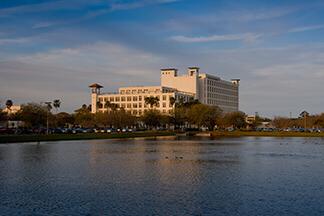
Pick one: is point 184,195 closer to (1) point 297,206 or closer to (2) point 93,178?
(1) point 297,206

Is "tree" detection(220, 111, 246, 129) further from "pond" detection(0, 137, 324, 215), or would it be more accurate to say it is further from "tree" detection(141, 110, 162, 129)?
"pond" detection(0, 137, 324, 215)

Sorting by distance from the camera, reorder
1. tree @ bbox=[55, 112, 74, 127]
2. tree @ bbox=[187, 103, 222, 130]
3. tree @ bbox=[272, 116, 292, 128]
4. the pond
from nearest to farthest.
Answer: the pond < tree @ bbox=[187, 103, 222, 130] < tree @ bbox=[55, 112, 74, 127] < tree @ bbox=[272, 116, 292, 128]

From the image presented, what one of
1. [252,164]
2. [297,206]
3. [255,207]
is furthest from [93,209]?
[252,164]

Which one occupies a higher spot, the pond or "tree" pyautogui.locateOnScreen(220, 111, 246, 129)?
"tree" pyautogui.locateOnScreen(220, 111, 246, 129)

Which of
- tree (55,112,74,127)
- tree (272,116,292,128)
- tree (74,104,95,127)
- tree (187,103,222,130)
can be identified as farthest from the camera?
tree (272,116,292,128)

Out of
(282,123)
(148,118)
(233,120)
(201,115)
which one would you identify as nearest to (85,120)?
(148,118)

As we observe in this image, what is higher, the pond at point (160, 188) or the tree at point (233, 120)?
the tree at point (233, 120)

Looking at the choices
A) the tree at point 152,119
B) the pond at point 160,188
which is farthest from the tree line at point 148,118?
the pond at point 160,188

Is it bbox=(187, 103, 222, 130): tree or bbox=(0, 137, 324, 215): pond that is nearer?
bbox=(0, 137, 324, 215): pond

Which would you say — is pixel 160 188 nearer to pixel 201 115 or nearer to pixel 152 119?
pixel 201 115

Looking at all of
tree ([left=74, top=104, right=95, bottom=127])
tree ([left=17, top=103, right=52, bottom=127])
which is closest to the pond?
tree ([left=17, top=103, right=52, bottom=127])

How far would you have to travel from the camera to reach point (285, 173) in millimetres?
32562

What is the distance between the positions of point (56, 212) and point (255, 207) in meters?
8.97

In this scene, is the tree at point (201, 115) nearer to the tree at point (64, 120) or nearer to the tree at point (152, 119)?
the tree at point (152, 119)
